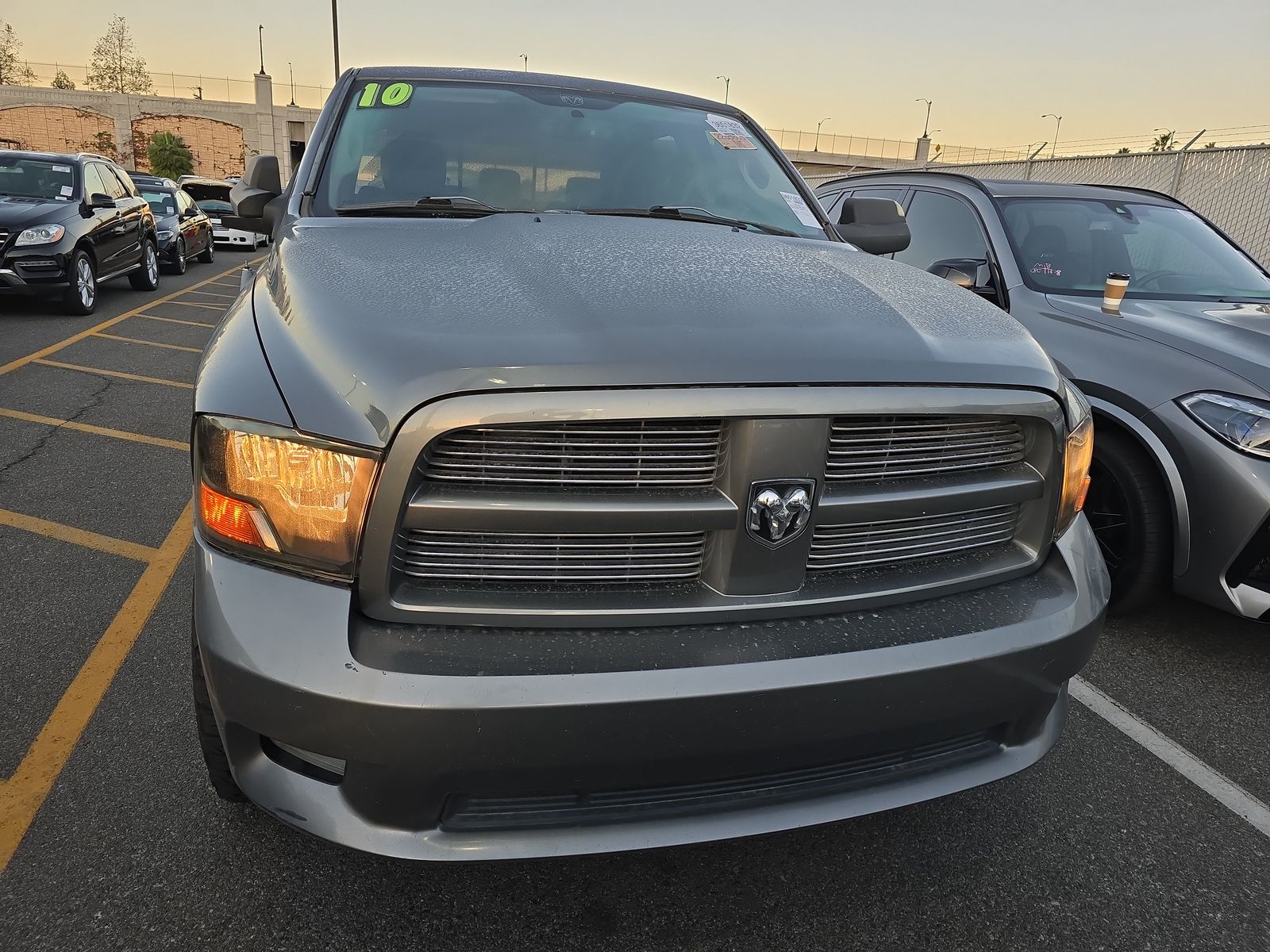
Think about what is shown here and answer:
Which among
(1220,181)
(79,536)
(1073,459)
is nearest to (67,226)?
(79,536)

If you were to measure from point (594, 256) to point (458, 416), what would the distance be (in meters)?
0.80

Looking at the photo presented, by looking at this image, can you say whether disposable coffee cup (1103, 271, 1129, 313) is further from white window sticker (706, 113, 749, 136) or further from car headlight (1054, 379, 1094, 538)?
car headlight (1054, 379, 1094, 538)

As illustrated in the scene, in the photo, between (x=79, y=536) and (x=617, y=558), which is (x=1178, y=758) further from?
(x=79, y=536)

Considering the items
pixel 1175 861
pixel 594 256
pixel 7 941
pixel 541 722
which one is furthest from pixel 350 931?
pixel 1175 861

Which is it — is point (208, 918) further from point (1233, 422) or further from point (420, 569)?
point (1233, 422)

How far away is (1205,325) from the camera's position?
11.9 feet

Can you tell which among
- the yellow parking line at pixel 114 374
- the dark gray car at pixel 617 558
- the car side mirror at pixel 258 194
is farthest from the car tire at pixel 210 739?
the yellow parking line at pixel 114 374

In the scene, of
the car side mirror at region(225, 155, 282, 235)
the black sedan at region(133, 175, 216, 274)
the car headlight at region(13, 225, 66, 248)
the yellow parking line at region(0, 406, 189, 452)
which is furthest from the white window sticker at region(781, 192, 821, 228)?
the black sedan at region(133, 175, 216, 274)

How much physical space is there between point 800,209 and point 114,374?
243 inches

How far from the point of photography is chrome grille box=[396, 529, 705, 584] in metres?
1.58

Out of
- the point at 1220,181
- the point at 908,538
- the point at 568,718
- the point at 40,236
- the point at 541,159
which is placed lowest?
the point at 40,236

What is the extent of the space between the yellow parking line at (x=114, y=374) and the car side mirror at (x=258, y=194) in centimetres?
369

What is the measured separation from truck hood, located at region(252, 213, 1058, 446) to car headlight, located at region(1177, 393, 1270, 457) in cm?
141

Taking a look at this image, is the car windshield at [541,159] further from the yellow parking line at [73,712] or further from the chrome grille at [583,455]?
the yellow parking line at [73,712]
